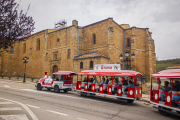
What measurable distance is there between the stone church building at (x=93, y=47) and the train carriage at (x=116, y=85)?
11535 mm

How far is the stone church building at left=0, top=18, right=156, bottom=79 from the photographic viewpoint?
87.2 ft

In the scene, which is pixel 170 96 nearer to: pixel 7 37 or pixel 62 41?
pixel 7 37

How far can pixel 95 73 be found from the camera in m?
11.8

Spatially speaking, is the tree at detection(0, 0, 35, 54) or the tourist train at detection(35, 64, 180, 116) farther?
the tourist train at detection(35, 64, 180, 116)

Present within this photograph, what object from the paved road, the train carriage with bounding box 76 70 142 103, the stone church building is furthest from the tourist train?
the stone church building

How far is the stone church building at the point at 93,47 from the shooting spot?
26594 millimetres

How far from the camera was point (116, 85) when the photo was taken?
34.6 feet

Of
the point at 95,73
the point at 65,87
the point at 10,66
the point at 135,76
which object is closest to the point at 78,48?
the point at 65,87

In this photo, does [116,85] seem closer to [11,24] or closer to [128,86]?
[128,86]

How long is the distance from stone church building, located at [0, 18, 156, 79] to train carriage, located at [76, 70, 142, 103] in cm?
1153

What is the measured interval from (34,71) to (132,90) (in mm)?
35559

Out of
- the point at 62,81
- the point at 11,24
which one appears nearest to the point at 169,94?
the point at 11,24

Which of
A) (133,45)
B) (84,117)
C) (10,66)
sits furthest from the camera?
(10,66)

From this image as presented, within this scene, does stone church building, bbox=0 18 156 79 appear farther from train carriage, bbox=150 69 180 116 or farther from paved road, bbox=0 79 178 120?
train carriage, bbox=150 69 180 116
